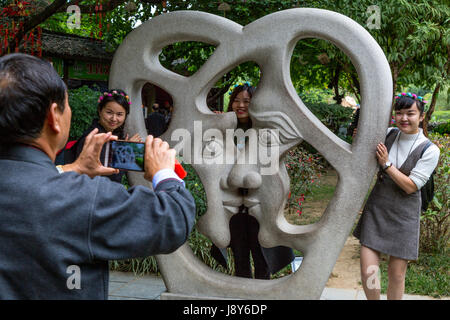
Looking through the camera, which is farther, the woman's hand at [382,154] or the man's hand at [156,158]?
the woman's hand at [382,154]

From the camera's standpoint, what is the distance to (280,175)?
2.88 m

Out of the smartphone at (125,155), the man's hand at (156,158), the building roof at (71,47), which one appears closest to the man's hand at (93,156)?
the smartphone at (125,155)

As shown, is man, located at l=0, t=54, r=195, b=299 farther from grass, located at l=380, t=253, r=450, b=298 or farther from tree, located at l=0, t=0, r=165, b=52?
tree, located at l=0, t=0, r=165, b=52

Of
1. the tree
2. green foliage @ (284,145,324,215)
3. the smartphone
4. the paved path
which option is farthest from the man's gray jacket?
green foliage @ (284,145,324,215)

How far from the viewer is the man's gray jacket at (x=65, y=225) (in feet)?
3.88

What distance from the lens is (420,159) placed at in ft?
8.56

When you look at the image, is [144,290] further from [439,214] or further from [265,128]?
[439,214]

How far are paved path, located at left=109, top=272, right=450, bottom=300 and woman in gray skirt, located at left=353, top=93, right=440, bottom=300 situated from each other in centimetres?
104

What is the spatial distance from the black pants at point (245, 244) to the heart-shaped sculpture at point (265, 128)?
11 centimetres

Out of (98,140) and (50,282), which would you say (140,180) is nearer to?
(98,140)

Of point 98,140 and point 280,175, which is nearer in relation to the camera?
point 98,140

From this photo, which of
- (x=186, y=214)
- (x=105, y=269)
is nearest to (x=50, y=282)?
(x=105, y=269)

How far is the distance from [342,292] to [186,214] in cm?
299

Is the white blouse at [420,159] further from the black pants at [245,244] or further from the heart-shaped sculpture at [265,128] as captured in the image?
the black pants at [245,244]
